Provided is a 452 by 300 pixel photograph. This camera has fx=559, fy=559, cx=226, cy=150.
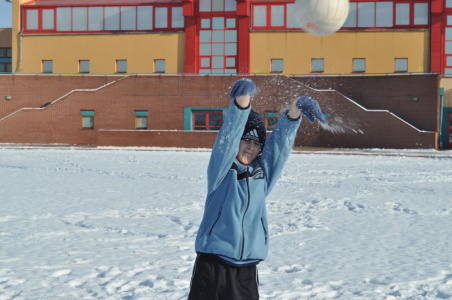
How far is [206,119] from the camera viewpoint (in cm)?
3700

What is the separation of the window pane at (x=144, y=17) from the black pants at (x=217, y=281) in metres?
39.5

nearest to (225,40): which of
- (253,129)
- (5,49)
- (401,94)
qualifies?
(401,94)

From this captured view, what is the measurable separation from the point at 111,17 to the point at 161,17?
3.82m

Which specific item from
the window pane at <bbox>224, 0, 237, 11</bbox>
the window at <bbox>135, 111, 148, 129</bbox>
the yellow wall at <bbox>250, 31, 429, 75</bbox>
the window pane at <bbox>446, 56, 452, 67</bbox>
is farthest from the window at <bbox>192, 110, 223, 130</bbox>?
the window pane at <bbox>446, 56, 452, 67</bbox>

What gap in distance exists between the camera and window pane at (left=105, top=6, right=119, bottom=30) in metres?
41.7

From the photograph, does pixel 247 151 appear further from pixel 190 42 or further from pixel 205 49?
pixel 205 49

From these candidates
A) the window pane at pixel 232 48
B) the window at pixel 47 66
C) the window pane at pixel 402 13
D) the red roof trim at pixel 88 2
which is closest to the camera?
the window pane at pixel 402 13

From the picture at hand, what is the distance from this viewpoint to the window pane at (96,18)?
4194 cm

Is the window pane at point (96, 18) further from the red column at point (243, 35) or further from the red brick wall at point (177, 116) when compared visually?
the red column at point (243, 35)

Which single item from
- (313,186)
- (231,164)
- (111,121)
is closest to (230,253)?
(231,164)

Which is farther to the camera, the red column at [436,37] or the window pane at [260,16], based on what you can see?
the window pane at [260,16]

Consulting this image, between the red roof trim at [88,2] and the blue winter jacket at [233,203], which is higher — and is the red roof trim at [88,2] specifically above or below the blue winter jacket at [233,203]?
above

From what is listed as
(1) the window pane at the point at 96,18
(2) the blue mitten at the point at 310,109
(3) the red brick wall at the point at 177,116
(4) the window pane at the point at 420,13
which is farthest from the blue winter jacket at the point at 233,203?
(1) the window pane at the point at 96,18

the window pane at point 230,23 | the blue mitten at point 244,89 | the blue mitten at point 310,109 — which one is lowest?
the blue mitten at point 310,109
